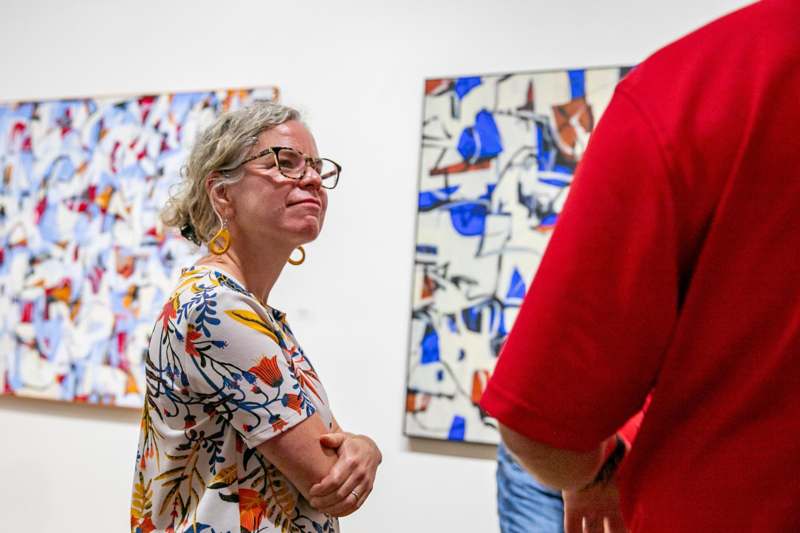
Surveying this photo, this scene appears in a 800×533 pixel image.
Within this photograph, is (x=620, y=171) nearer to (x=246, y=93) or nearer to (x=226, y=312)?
(x=226, y=312)

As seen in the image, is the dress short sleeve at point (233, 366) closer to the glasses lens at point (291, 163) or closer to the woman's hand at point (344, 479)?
the woman's hand at point (344, 479)

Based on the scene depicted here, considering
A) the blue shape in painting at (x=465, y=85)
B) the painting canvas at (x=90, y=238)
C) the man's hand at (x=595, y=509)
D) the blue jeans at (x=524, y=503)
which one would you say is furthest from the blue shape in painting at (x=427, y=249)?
the man's hand at (x=595, y=509)

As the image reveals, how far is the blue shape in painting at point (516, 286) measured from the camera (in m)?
2.69

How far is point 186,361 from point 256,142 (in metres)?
0.50

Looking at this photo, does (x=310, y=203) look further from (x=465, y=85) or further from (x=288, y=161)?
(x=465, y=85)

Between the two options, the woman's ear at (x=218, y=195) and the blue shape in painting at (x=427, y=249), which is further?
the blue shape in painting at (x=427, y=249)

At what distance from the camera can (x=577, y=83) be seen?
8.86 ft

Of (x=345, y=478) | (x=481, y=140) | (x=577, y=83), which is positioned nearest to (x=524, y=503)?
(x=345, y=478)

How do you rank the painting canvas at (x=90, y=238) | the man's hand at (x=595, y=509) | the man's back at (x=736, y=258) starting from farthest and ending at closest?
the painting canvas at (x=90, y=238)
the man's hand at (x=595, y=509)
the man's back at (x=736, y=258)

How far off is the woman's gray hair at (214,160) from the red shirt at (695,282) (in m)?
1.01

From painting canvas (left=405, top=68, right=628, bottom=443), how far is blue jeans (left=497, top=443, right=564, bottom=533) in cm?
67

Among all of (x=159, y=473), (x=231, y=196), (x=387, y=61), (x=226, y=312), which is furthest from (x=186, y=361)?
(x=387, y=61)

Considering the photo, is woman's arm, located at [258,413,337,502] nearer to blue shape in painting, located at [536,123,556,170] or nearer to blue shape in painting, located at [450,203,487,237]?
blue shape in painting, located at [450,203,487,237]

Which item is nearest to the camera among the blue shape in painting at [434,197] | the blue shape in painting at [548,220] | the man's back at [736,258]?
the man's back at [736,258]
